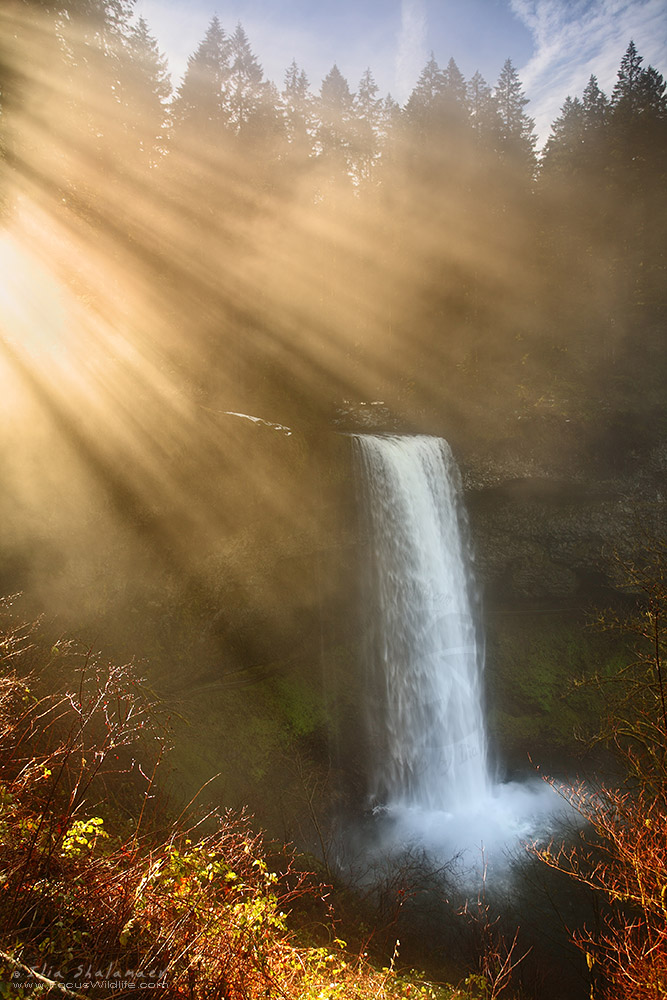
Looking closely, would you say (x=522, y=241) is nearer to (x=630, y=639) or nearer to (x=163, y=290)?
(x=163, y=290)

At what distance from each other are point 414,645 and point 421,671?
769 mm

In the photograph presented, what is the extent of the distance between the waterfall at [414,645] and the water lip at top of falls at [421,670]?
27 millimetres

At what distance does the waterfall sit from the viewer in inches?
469

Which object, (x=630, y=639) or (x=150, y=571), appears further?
(x=630, y=639)

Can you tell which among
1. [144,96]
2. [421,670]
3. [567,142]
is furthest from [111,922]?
[567,142]

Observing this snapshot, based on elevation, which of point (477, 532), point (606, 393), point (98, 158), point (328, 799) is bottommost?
point (328, 799)

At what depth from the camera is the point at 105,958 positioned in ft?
9.04

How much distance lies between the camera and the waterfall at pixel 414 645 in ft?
39.1

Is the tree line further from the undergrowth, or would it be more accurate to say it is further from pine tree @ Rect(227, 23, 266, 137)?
the undergrowth

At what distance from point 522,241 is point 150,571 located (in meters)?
20.8

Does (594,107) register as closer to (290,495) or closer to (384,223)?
(384,223)

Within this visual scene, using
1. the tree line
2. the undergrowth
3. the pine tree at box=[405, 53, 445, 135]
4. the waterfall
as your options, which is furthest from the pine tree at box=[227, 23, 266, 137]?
the undergrowth

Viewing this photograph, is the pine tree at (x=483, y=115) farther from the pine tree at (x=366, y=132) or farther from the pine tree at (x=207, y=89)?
the pine tree at (x=207, y=89)

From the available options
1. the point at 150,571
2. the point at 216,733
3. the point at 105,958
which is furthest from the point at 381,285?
the point at 105,958
